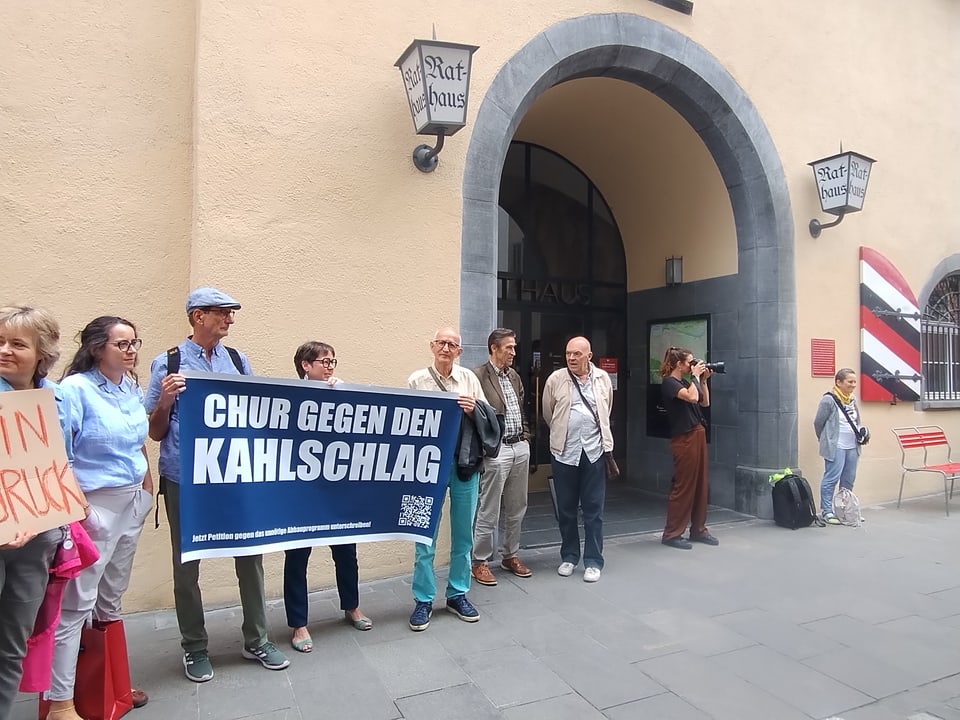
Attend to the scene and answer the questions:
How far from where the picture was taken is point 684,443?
226 inches

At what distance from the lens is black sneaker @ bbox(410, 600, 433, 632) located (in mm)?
3797

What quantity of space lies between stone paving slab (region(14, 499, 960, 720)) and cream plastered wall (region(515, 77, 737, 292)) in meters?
3.88

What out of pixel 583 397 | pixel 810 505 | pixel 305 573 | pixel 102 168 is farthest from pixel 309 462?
pixel 810 505

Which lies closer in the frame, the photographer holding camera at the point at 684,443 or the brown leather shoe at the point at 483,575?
the brown leather shoe at the point at 483,575

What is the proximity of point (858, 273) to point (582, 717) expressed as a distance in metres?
6.63

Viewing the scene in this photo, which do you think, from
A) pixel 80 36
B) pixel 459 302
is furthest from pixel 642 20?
pixel 80 36

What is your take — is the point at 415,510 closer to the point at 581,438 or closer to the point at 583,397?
the point at 581,438

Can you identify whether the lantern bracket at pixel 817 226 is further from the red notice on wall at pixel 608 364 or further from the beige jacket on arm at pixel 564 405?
the beige jacket on arm at pixel 564 405

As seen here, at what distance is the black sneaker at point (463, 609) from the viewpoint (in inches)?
156

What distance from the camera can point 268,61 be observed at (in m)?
4.45

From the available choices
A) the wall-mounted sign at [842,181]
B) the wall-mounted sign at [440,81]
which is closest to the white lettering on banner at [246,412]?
the wall-mounted sign at [440,81]

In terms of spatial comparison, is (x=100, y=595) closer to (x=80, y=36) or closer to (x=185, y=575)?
(x=185, y=575)

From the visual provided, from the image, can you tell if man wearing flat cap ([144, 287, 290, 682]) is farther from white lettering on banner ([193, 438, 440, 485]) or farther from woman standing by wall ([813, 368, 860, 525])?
woman standing by wall ([813, 368, 860, 525])

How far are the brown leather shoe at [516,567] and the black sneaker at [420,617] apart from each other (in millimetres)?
1107
